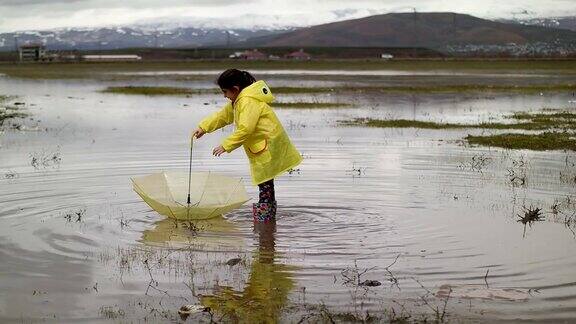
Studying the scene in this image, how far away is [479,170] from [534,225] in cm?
474

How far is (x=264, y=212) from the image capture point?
11.1m

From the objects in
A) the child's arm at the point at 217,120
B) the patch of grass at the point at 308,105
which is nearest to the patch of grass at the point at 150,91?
the patch of grass at the point at 308,105

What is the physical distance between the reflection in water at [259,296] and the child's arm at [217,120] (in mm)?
2032

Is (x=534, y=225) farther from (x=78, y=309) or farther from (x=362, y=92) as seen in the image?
(x=362, y=92)

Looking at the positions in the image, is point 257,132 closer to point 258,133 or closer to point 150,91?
point 258,133

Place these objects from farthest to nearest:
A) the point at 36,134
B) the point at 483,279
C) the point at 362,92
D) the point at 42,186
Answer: the point at 362,92 → the point at 36,134 → the point at 42,186 → the point at 483,279

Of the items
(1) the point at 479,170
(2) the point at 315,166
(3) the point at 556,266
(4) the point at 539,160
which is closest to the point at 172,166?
(2) the point at 315,166

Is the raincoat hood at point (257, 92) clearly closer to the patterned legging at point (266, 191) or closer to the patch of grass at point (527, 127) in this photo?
the patterned legging at point (266, 191)

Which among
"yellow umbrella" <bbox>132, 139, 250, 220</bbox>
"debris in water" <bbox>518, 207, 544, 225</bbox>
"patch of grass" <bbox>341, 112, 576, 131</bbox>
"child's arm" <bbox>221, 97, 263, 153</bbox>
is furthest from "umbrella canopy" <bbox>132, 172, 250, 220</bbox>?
"patch of grass" <bbox>341, 112, 576, 131</bbox>

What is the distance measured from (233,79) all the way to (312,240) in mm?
1964

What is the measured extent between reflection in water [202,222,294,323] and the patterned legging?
1.69 meters

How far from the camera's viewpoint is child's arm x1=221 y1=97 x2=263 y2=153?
408 inches

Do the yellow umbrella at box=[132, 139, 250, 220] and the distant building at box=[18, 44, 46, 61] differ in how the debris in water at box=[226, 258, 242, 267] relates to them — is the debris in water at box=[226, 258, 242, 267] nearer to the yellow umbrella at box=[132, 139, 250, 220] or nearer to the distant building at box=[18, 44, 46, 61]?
the yellow umbrella at box=[132, 139, 250, 220]

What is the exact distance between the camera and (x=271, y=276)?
335 inches
